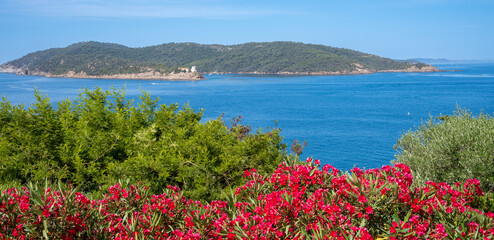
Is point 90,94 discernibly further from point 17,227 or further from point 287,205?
point 287,205

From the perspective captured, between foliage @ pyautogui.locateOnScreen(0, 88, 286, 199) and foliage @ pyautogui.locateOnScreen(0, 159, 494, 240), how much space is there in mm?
4395

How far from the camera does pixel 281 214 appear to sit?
445 centimetres

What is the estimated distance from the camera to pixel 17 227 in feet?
13.3

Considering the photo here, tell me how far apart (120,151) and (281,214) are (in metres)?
8.20

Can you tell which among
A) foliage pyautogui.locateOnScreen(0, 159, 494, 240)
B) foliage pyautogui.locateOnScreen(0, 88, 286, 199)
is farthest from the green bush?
foliage pyautogui.locateOnScreen(0, 159, 494, 240)

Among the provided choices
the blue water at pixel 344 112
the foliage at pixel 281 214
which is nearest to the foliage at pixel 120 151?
the foliage at pixel 281 214

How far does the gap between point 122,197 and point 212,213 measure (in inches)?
49.0

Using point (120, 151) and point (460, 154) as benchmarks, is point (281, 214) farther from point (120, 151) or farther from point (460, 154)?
point (460, 154)

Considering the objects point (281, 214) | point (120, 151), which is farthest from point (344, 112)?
point (281, 214)

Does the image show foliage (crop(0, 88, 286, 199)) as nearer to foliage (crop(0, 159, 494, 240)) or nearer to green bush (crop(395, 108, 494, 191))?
foliage (crop(0, 159, 494, 240))

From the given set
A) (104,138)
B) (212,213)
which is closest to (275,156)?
(104,138)

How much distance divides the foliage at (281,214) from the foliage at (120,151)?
4395 mm

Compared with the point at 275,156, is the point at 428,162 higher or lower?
lower

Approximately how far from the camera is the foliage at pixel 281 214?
405cm
